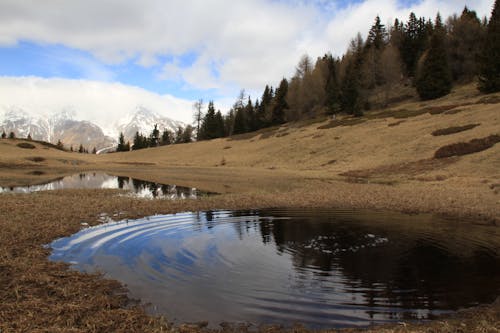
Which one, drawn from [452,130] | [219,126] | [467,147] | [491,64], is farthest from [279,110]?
[467,147]

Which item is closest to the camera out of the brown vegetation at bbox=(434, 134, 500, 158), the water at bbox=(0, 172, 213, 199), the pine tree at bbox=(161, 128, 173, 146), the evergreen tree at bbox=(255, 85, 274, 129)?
the water at bbox=(0, 172, 213, 199)

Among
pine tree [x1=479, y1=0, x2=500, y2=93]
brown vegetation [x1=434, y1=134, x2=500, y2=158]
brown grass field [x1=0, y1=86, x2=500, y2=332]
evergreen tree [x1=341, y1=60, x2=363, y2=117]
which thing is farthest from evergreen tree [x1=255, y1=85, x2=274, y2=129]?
brown vegetation [x1=434, y1=134, x2=500, y2=158]

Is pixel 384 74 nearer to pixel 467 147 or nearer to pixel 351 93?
pixel 351 93

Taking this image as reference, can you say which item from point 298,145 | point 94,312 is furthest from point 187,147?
point 94,312

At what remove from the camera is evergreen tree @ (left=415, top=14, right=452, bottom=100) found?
7694cm

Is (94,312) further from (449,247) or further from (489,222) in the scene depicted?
(489,222)

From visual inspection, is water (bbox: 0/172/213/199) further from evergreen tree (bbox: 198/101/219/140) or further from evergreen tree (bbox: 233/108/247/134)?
evergreen tree (bbox: 198/101/219/140)

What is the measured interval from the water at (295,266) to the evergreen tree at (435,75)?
229ft

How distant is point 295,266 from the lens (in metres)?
10.6

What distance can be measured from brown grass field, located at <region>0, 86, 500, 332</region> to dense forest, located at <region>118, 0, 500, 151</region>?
860 cm

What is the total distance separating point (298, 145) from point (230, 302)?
59.5 m

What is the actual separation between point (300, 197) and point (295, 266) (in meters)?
13.7

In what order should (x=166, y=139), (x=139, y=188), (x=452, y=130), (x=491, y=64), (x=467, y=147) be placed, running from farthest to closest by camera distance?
1. (x=166, y=139)
2. (x=491, y=64)
3. (x=452, y=130)
4. (x=467, y=147)
5. (x=139, y=188)

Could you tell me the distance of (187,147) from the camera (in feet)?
305
